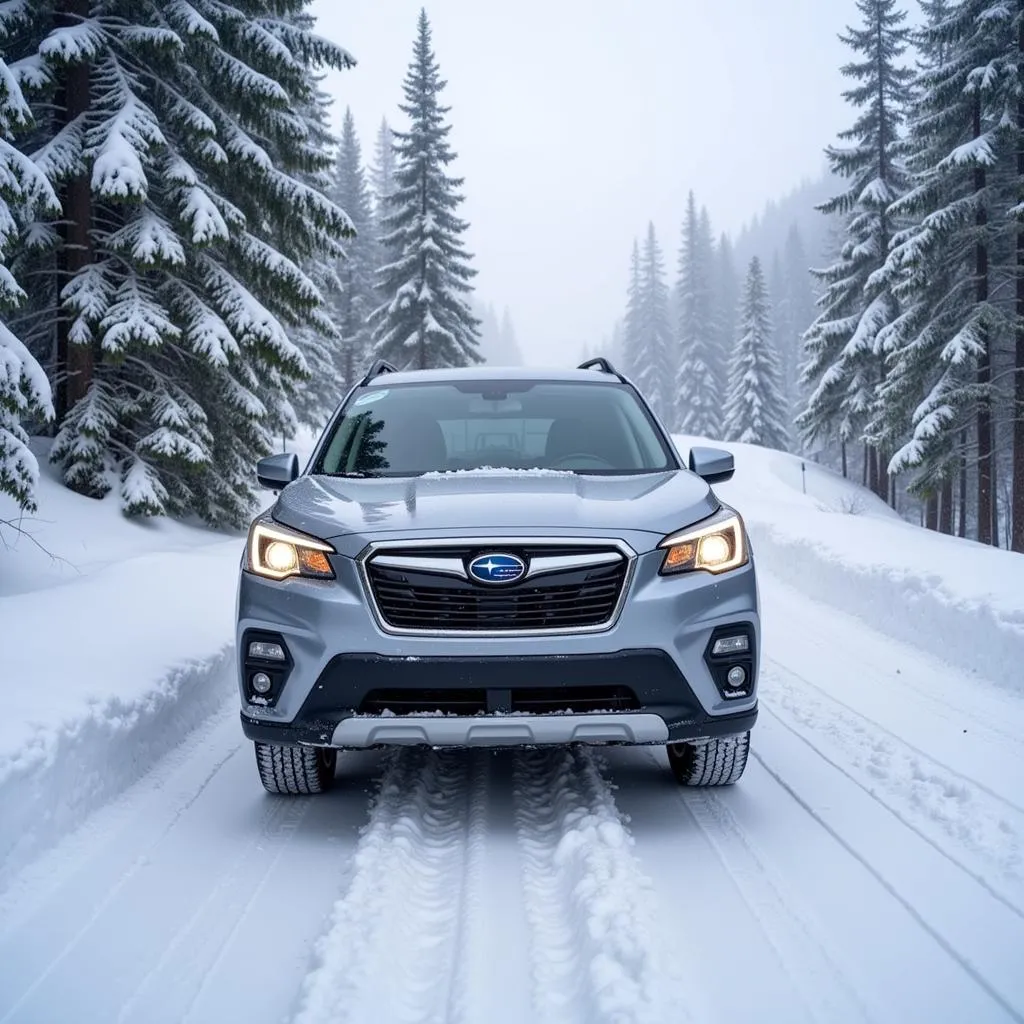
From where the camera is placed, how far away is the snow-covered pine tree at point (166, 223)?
10453 mm

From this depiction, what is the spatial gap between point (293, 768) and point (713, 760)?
1.86m

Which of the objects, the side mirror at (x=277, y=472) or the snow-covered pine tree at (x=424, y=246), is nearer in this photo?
the side mirror at (x=277, y=472)

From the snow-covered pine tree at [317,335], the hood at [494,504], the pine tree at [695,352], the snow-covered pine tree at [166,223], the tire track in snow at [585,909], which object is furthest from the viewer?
the pine tree at [695,352]

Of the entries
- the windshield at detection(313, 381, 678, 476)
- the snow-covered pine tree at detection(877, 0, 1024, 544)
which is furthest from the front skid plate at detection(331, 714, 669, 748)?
the snow-covered pine tree at detection(877, 0, 1024, 544)

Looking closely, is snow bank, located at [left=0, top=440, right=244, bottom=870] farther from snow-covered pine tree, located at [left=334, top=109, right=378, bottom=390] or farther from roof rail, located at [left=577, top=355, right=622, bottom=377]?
snow-covered pine tree, located at [left=334, top=109, right=378, bottom=390]

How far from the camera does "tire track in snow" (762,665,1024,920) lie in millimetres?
3318

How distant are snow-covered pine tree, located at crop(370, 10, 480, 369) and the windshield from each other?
26236 millimetres

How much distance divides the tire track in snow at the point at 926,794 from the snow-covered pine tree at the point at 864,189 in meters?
25.5

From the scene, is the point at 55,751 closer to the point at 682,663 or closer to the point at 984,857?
the point at 682,663

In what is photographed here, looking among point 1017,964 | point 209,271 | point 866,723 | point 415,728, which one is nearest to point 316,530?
point 415,728

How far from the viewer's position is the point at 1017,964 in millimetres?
2621

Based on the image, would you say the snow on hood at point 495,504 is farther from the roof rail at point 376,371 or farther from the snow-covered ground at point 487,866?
the roof rail at point 376,371

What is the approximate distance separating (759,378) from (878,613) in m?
40.2

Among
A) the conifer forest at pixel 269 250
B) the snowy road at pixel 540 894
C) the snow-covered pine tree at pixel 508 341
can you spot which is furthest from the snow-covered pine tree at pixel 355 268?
the snow-covered pine tree at pixel 508 341
